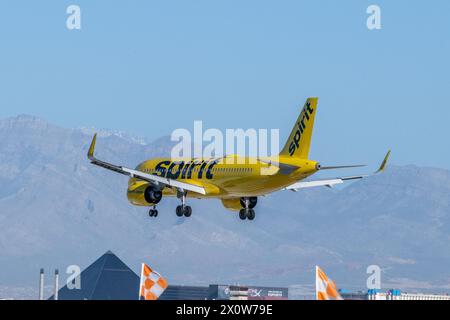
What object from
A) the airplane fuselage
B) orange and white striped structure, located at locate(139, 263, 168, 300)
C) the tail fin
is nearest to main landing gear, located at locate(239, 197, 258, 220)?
the airplane fuselage

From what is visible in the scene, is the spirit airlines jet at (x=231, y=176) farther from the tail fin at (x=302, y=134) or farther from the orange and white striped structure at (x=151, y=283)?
the orange and white striped structure at (x=151, y=283)

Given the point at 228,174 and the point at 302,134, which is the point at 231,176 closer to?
the point at 228,174

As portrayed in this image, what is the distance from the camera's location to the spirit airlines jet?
4833 inches

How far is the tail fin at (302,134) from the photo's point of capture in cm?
13075

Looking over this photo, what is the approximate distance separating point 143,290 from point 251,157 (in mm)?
86016

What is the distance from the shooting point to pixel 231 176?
12875cm

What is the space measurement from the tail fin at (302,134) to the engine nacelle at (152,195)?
12.5 metres

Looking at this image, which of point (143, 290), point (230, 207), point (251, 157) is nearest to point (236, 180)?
point (251, 157)

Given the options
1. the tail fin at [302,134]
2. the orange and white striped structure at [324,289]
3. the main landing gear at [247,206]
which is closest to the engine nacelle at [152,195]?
the main landing gear at [247,206]

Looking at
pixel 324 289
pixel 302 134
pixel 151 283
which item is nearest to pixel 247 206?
pixel 302 134

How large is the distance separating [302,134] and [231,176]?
334 inches
